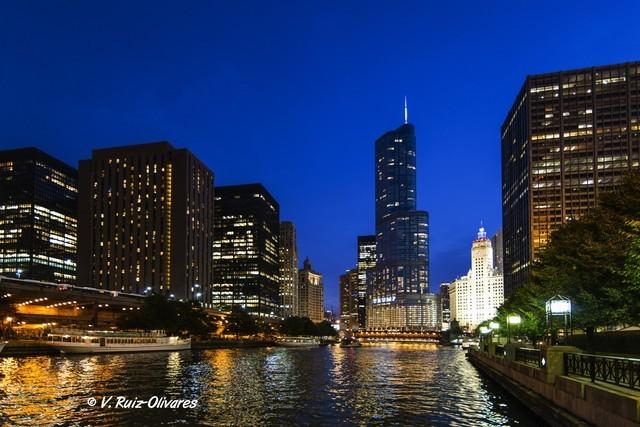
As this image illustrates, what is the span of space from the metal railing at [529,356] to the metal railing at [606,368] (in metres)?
9.40

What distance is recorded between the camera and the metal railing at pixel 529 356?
144ft

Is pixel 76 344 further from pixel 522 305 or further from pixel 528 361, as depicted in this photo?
pixel 528 361

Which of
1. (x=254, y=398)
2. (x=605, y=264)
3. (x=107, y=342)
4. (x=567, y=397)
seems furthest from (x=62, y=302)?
(x=567, y=397)

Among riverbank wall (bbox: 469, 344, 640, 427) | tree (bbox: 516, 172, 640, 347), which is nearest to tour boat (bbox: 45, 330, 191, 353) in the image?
tree (bbox: 516, 172, 640, 347)

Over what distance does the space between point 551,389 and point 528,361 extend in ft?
50.2

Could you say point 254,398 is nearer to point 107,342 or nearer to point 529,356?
point 529,356

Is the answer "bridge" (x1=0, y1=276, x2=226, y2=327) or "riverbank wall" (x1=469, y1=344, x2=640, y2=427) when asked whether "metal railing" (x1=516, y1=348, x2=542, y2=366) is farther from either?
"bridge" (x1=0, y1=276, x2=226, y2=327)

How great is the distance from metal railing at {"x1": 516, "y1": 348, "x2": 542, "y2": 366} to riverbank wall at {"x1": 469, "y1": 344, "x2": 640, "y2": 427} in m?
1.04

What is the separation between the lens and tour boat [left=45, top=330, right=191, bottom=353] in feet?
380

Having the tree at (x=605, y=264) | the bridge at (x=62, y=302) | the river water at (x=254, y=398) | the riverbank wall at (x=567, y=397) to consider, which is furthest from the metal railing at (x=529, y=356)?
the bridge at (x=62, y=302)

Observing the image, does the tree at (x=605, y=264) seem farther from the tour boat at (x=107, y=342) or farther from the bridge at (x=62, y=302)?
the bridge at (x=62, y=302)

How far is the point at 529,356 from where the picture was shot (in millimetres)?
46719

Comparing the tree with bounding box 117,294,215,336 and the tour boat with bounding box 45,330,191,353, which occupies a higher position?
the tree with bounding box 117,294,215,336

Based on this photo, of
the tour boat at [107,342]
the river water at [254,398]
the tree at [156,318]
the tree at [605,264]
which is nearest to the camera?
the river water at [254,398]
